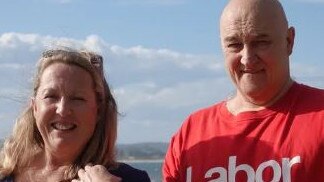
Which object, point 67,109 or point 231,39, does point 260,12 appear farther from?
point 67,109

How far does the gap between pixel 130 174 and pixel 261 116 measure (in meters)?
1.14

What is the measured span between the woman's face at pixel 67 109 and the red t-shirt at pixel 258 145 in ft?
3.39

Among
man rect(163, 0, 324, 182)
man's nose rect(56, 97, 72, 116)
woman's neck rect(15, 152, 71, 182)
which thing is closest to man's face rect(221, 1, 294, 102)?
man rect(163, 0, 324, 182)

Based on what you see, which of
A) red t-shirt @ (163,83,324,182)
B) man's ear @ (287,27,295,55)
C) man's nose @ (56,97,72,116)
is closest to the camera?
man's nose @ (56,97,72,116)

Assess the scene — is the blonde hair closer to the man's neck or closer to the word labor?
the word labor

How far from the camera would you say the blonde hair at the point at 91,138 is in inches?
162

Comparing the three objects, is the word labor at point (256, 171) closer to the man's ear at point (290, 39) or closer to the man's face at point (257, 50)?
the man's face at point (257, 50)

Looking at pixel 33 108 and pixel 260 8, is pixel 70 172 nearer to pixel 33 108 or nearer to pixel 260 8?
pixel 33 108

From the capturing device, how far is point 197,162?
481cm

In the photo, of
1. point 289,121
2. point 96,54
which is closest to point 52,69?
point 96,54

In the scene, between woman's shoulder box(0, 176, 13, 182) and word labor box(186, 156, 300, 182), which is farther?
word labor box(186, 156, 300, 182)

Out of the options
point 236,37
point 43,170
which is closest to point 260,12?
point 236,37

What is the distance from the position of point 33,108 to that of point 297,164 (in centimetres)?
172

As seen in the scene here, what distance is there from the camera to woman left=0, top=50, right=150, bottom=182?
13.1 feet
